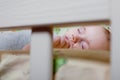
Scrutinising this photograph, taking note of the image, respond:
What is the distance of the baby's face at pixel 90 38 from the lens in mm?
565

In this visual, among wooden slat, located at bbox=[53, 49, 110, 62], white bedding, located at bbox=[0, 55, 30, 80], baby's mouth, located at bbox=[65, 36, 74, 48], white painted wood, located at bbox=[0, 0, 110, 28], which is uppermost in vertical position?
white painted wood, located at bbox=[0, 0, 110, 28]

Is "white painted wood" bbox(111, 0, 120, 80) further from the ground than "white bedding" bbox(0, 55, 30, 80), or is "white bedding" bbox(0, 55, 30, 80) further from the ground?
"white painted wood" bbox(111, 0, 120, 80)

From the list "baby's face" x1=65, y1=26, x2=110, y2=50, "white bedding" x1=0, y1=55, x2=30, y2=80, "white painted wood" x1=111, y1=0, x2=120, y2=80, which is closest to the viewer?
"white painted wood" x1=111, y1=0, x2=120, y2=80

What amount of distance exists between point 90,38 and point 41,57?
29cm

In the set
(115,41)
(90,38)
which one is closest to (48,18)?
(115,41)

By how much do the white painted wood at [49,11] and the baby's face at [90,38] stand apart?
0.27 metres

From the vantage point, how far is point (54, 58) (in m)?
0.37

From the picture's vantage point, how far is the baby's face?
22.2 inches

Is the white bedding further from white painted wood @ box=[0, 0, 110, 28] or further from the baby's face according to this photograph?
the baby's face

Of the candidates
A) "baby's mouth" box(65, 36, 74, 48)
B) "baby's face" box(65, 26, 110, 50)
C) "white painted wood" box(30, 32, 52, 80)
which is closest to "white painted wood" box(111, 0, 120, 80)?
"white painted wood" box(30, 32, 52, 80)

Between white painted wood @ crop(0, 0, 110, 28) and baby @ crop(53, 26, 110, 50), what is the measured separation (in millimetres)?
270

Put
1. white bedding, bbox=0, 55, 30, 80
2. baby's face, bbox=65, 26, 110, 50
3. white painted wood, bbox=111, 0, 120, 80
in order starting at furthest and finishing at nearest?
1. baby's face, bbox=65, 26, 110, 50
2. white bedding, bbox=0, 55, 30, 80
3. white painted wood, bbox=111, 0, 120, 80

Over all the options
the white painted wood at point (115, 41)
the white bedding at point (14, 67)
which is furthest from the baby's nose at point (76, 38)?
the white painted wood at point (115, 41)

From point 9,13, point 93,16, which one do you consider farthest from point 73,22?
point 9,13
